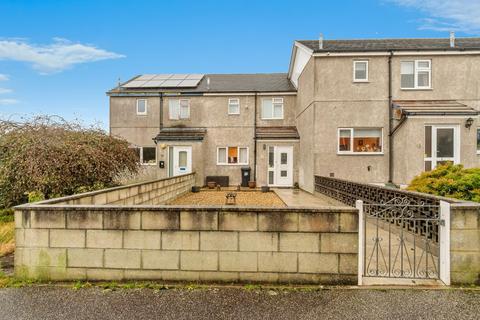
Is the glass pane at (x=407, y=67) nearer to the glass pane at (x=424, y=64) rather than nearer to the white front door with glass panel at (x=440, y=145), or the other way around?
the glass pane at (x=424, y=64)

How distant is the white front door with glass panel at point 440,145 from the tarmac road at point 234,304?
33.4ft

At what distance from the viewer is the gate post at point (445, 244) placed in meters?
4.17

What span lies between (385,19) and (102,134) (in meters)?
21.7

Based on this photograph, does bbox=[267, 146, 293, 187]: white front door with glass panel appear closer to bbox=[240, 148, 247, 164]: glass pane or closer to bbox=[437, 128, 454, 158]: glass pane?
bbox=[240, 148, 247, 164]: glass pane

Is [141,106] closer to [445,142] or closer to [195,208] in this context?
[195,208]

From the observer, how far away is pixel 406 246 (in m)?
5.96

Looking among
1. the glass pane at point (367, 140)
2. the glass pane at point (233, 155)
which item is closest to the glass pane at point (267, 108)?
the glass pane at point (233, 155)

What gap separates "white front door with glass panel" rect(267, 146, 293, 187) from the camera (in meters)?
17.8

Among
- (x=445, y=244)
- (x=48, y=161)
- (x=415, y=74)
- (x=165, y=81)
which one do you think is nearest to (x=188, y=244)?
(x=445, y=244)

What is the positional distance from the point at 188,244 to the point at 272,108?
15687 millimetres

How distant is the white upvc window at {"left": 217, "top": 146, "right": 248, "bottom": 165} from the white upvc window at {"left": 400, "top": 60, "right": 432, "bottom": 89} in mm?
9666

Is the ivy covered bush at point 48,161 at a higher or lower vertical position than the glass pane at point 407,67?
lower

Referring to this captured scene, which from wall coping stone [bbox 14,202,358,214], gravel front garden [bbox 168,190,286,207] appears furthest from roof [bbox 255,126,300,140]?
wall coping stone [bbox 14,202,358,214]

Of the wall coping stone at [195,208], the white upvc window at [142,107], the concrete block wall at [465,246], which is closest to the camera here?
the concrete block wall at [465,246]
